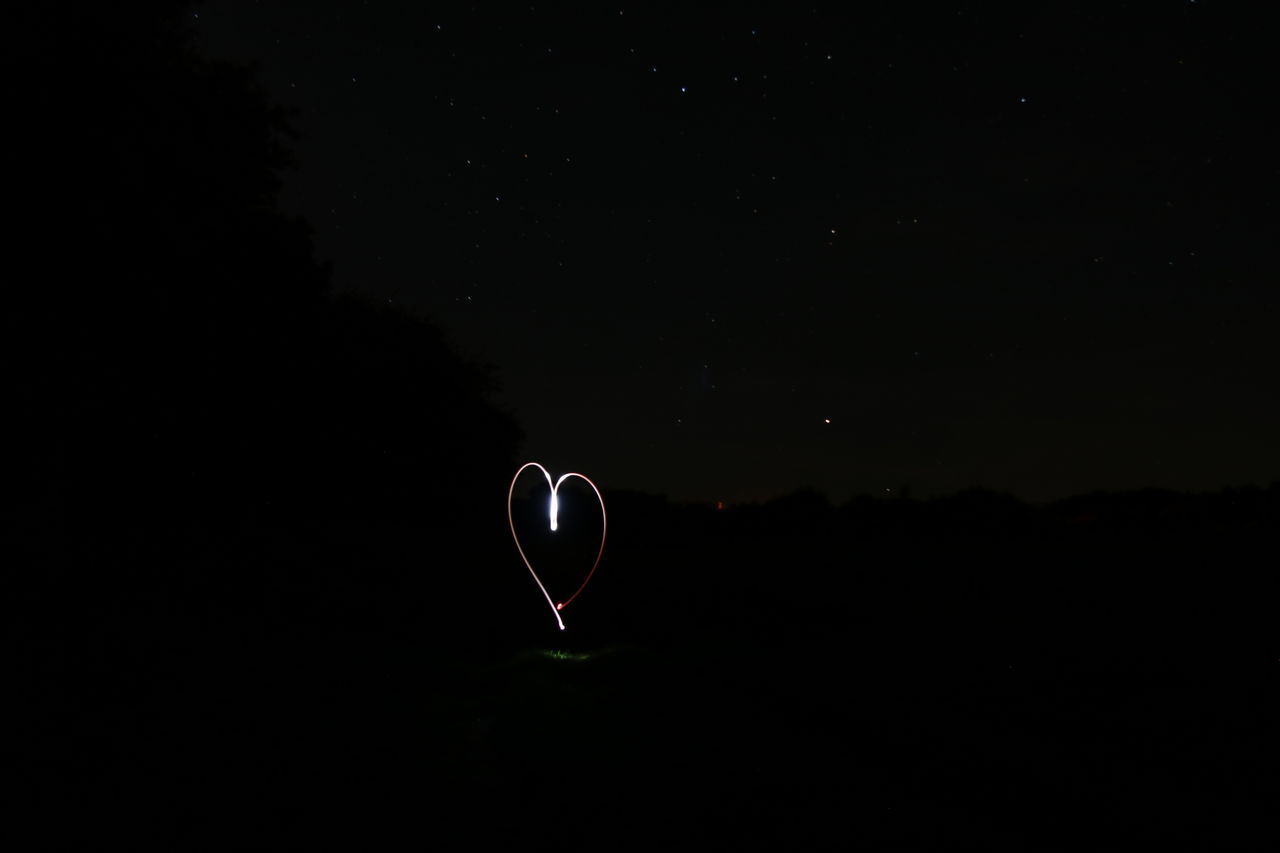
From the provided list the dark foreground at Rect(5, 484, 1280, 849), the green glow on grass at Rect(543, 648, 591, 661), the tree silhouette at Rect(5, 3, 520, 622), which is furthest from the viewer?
the green glow on grass at Rect(543, 648, 591, 661)

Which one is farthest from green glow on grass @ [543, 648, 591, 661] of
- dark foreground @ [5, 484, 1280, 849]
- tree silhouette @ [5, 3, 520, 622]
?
tree silhouette @ [5, 3, 520, 622]

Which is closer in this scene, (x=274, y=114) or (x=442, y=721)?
(x=442, y=721)

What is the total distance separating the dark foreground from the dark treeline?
2.0 inches

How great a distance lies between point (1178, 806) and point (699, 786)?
3.07 metres

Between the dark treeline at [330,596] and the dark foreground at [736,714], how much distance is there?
51 mm

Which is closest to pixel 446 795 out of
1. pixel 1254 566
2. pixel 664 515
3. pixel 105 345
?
pixel 1254 566

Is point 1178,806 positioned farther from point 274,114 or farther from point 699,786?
point 274,114

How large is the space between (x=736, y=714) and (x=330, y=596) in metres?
9.01

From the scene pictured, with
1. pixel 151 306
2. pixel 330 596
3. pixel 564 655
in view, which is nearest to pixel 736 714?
pixel 564 655

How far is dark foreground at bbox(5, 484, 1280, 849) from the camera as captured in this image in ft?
21.6

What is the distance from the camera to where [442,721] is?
32.4ft

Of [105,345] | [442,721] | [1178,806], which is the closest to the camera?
[1178,806]

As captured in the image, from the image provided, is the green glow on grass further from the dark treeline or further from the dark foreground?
the dark treeline

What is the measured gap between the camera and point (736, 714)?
10.0 m
